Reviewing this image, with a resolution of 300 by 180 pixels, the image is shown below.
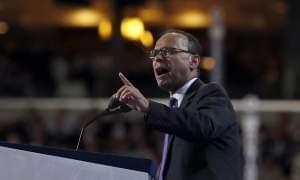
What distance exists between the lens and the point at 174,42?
17.2 ft

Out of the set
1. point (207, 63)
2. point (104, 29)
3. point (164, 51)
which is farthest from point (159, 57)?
point (104, 29)

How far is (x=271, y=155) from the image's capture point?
13.3 m

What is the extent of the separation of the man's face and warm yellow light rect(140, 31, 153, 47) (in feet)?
29.3

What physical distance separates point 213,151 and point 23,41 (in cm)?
992

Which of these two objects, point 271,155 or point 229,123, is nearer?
point 229,123

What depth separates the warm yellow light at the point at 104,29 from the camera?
14.7 meters

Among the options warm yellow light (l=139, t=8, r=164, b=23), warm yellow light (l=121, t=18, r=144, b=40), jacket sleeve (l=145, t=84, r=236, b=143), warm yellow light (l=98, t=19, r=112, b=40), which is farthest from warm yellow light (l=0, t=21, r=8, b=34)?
jacket sleeve (l=145, t=84, r=236, b=143)

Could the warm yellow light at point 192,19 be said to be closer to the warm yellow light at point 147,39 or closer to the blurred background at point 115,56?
the blurred background at point 115,56

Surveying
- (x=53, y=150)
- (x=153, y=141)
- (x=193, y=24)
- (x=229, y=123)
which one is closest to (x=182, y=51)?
(x=229, y=123)

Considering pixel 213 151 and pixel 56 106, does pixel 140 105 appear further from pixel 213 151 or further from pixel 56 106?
pixel 56 106

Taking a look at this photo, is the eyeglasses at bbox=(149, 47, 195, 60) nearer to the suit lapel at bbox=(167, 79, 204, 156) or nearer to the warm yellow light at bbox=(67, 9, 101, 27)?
the suit lapel at bbox=(167, 79, 204, 156)

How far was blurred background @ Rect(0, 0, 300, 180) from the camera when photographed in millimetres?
14055

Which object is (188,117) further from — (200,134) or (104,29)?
(104,29)

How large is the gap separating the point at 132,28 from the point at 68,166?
32.9 ft
